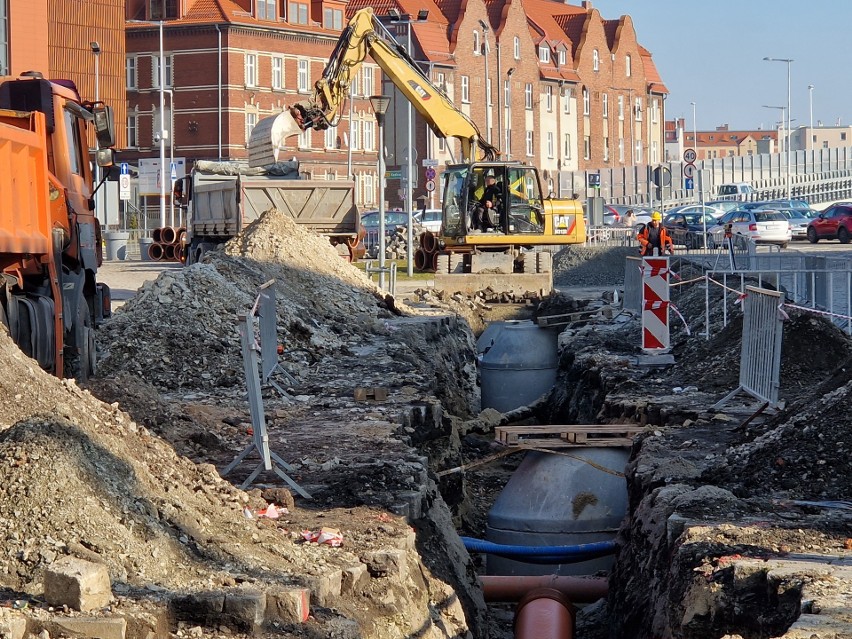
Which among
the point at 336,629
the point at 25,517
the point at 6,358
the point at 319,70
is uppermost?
the point at 319,70

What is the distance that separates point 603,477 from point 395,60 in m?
16.8

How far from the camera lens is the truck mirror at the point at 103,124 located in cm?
1372

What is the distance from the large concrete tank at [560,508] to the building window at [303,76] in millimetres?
59408

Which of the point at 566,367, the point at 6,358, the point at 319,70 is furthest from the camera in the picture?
the point at 319,70

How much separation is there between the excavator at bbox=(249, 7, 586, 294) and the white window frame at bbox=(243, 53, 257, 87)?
3816cm

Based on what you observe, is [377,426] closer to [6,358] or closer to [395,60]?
[6,358]

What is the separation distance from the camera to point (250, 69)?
66.1 m

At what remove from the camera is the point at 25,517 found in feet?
22.0

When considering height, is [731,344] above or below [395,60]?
below

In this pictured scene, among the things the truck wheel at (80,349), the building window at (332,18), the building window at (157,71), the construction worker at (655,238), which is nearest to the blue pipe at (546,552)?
the truck wheel at (80,349)

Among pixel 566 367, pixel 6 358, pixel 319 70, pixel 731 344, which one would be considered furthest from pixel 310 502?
pixel 319 70

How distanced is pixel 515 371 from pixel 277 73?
1949 inches

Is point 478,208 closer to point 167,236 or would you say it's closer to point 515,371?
point 515,371

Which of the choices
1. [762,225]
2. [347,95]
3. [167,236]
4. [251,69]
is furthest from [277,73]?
[347,95]
